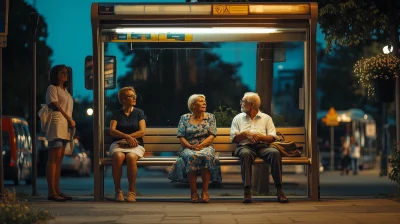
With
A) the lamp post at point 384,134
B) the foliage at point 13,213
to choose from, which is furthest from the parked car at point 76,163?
the foliage at point 13,213

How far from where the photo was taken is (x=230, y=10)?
15406mm

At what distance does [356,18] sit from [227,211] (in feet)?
19.3

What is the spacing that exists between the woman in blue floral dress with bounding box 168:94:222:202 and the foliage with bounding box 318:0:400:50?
348cm

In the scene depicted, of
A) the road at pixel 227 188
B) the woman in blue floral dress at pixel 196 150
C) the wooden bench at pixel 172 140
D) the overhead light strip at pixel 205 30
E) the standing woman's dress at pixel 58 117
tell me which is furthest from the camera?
the road at pixel 227 188

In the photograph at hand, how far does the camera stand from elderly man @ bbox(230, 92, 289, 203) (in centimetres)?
1491

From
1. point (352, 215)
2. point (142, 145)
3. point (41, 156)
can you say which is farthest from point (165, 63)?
point (41, 156)

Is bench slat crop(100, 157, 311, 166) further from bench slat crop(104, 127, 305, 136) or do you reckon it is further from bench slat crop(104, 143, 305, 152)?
bench slat crop(104, 127, 305, 136)

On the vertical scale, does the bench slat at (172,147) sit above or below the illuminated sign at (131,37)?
below

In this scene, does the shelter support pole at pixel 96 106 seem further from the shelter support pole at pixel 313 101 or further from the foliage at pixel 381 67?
the foliage at pixel 381 67

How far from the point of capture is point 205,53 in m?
16.8

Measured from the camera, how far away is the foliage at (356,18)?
17766 millimetres

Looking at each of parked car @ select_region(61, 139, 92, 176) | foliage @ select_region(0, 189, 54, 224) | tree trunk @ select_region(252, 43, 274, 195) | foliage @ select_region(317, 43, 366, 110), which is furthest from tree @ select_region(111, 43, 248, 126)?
foliage @ select_region(317, 43, 366, 110)

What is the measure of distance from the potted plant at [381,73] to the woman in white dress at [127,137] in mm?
3917

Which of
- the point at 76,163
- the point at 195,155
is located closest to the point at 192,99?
the point at 195,155
